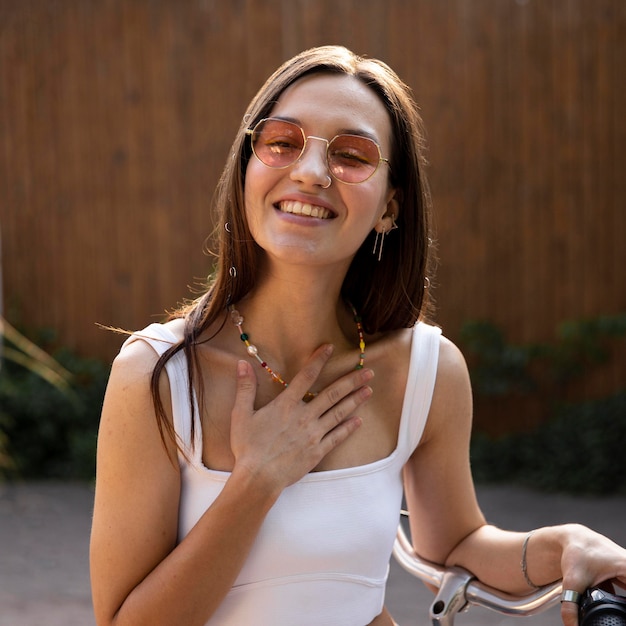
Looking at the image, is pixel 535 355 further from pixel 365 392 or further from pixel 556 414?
pixel 365 392

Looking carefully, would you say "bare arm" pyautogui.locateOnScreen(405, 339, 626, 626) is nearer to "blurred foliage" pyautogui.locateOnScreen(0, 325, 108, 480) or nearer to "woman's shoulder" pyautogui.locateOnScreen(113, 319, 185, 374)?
"woman's shoulder" pyautogui.locateOnScreen(113, 319, 185, 374)

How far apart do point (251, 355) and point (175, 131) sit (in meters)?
4.42

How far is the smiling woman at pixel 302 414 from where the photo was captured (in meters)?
1.77

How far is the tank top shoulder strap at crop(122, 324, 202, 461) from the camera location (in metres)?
1.81

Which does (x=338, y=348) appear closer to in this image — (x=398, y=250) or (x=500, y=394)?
(x=398, y=250)

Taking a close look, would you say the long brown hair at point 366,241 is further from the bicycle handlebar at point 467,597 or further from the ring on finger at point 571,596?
the ring on finger at point 571,596

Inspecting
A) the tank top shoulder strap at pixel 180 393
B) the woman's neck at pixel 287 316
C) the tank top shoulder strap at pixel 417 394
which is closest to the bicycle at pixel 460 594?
the tank top shoulder strap at pixel 417 394

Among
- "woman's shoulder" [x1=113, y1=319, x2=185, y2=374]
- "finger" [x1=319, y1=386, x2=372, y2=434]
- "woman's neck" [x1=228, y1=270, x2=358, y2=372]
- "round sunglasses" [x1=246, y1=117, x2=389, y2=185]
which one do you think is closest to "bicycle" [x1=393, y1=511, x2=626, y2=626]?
"finger" [x1=319, y1=386, x2=372, y2=434]

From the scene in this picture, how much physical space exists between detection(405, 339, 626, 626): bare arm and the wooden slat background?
3.75 m

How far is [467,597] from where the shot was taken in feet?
6.70

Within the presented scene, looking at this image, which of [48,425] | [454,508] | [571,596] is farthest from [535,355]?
[571,596]

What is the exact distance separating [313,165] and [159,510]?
2.28 ft

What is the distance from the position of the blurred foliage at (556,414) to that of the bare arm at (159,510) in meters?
3.68

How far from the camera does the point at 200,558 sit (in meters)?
1.72
